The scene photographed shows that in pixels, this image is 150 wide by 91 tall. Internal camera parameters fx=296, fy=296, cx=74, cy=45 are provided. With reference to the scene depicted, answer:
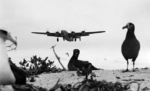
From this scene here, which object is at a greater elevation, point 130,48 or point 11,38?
point 11,38

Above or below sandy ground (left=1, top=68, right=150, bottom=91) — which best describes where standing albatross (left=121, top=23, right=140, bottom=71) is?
above

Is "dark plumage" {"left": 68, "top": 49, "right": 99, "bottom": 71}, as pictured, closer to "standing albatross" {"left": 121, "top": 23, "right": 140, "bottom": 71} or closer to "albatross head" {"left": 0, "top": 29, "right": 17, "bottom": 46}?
"standing albatross" {"left": 121, "top": 23, "right": 140, "bottom": 71}

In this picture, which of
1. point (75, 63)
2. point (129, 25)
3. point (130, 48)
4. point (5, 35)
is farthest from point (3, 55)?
point (129, 25)

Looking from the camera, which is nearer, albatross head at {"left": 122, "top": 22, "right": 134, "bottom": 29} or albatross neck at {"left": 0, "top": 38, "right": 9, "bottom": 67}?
albatross neck at {"left": 0, "top": 38, "right": 9, "bottom": 67}

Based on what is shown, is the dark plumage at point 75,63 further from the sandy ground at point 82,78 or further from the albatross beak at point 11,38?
the albatross beak at point 11,38

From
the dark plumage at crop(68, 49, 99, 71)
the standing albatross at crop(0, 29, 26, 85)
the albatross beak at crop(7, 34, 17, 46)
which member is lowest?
the dark plumage at crop(68, 49, 99, 71)

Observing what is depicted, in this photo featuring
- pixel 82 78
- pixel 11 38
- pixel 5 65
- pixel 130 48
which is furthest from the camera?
pixel 130 48

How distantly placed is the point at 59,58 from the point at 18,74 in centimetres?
582

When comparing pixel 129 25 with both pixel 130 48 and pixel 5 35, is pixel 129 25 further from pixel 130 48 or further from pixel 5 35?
pixel 5 35

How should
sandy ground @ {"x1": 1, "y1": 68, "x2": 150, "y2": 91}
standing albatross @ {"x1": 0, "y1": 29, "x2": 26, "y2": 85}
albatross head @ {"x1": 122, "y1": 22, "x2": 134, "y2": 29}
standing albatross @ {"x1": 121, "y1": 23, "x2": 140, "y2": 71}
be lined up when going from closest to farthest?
standing albatross @ {"x1": 0, "y1": 29, "x2": 26, "y2": 85} → sandy ground @ {"x1": 1, "y1": 68, "x2": 150, "y2": 91} → standing albatross @ {"x1": 121, "y1": 23, "x2": 140, "y2": 71} → albatross head @ {"x1": 122, "y1": 22, "x2": 134, "y2": 29}

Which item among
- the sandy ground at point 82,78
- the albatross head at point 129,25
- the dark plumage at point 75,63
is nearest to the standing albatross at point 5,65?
the sandy ground at point 82,78

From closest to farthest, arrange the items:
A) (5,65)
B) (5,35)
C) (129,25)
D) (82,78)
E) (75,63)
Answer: (5,65), (5,35), (82,78), (75,63), (129,25)

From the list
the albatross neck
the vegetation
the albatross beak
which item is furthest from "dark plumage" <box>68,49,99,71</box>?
the albatross neck

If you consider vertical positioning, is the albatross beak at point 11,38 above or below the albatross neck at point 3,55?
above
